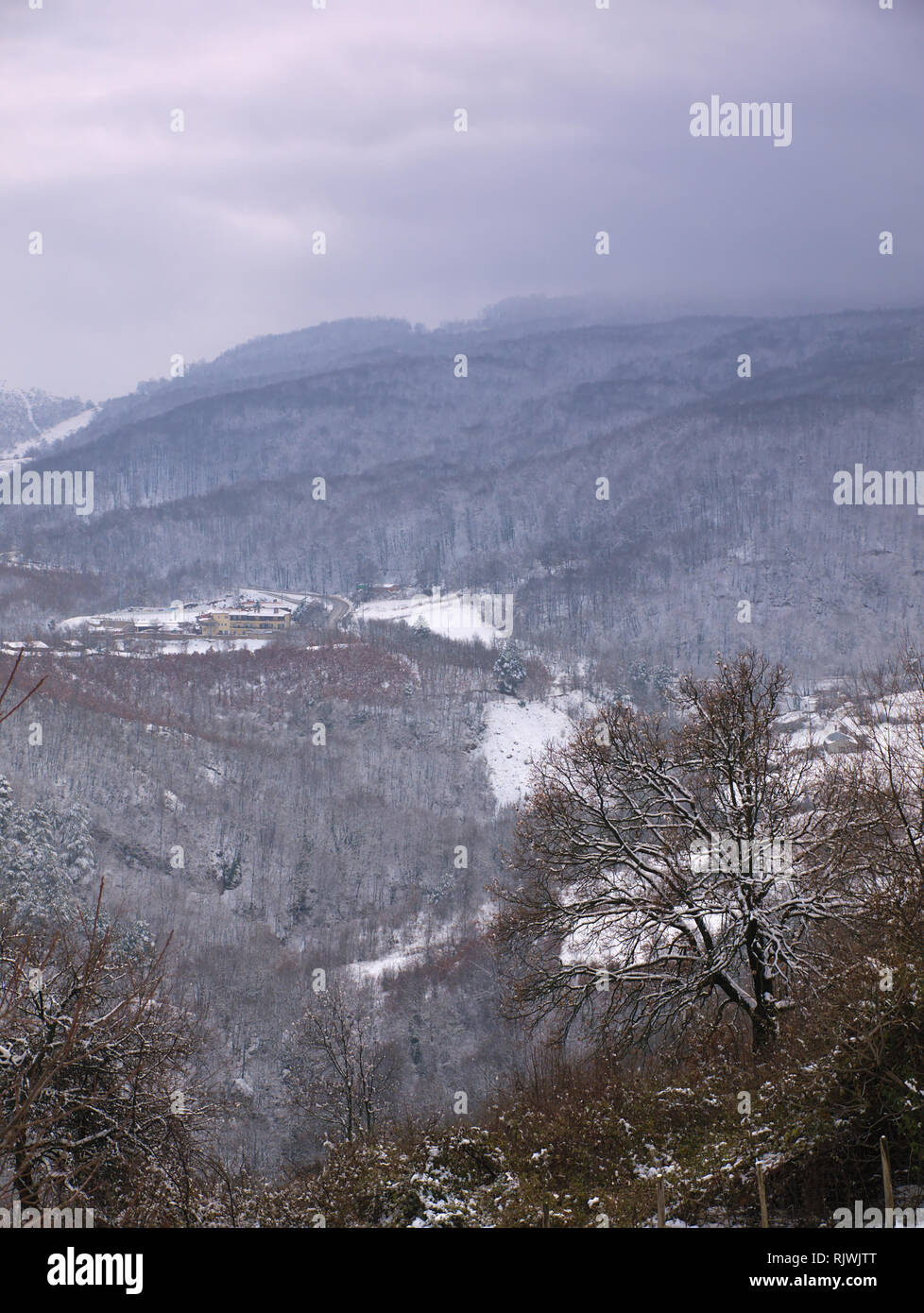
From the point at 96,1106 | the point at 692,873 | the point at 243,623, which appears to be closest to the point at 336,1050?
the point at 692,873

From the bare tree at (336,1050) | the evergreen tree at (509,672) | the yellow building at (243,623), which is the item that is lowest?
the bare tree at (336,1050)

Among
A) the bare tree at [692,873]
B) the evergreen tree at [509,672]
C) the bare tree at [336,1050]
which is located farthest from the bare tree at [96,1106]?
the evergreen tree at [509,672]

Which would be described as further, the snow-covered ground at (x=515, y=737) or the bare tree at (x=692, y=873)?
the snow-covered ground at (x=515, y=737)

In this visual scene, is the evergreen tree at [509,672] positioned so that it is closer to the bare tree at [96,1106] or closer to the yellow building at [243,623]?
the yellow building at [243,623]

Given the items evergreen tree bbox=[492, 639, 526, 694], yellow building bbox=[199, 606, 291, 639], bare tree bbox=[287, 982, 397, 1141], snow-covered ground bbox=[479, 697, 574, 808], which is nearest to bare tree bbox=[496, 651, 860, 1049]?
bare tree bbox=[287, 982, 397, 1141]

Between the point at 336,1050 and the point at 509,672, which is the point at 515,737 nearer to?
the point at 509,672

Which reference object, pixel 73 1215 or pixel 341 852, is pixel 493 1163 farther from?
pixel 341 852

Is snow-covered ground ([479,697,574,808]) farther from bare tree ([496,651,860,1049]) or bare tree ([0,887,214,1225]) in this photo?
bare tree ([0,887,214,1225])

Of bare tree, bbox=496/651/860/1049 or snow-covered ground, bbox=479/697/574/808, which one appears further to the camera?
snow-covered ground, bbox=479/697/574/808
